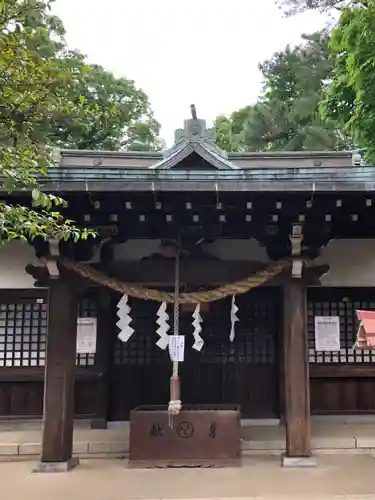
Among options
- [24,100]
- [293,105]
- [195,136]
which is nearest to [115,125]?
[293,105]

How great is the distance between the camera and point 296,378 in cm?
623

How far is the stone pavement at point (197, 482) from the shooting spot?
516 centimetres

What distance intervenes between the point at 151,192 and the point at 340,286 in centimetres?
360

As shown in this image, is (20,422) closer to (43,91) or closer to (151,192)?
(151,192)

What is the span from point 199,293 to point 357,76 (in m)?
4.76

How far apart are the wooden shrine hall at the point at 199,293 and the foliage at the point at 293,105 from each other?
14.2 metres

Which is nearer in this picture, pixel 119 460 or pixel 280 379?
pixel 119 460

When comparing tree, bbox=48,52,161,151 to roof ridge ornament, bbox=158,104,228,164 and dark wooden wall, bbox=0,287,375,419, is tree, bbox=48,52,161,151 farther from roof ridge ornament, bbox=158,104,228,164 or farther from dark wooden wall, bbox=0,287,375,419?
dark wooden wall, bbox=0,287,375,419

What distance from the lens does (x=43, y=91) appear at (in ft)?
12.5

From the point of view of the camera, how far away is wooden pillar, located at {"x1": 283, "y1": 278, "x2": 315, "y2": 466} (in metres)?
6.14

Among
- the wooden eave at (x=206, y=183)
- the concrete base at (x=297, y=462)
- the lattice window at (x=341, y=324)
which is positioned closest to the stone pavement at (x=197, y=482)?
the concrete base at (x=297, y=462)

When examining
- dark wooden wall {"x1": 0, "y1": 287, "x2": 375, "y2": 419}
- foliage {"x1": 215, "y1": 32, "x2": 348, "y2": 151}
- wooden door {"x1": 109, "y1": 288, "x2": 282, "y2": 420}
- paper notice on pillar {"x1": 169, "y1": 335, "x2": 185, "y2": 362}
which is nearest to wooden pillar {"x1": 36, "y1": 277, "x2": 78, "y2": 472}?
paper notice on pillar {"x1": 169, "y1": 335, "x2": 185, "y2": 362}

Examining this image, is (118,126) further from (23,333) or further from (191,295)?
(191,295)

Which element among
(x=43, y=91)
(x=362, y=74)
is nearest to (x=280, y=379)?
(x=362, y=74)
